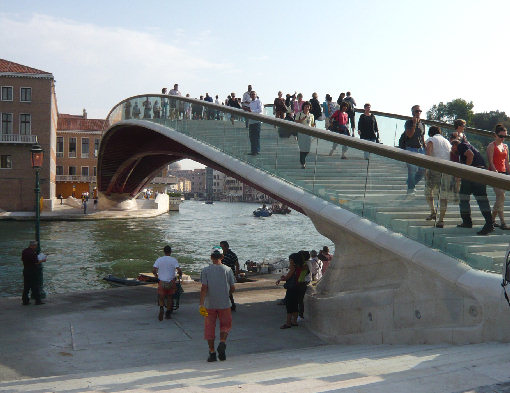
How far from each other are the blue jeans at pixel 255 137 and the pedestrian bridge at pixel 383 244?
18 centimetres

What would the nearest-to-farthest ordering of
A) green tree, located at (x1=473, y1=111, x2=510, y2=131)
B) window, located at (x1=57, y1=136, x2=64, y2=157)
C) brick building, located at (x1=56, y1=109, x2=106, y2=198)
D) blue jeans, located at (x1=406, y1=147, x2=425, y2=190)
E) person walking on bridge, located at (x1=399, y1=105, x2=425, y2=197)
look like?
blue jeans, located at (x1=406, y1=147, x2=425, y2=190)
person walking on bridge, located at (x1=399, y1=105, x2=425, y2=197)
brick building, located at (x1=56, y1=109, x2=106, y2=198)
window, located at (x1=57, y1=136, x2=64, y2=157)
green tree, located at (x1=473, y1=111, x2=510, y2=131)

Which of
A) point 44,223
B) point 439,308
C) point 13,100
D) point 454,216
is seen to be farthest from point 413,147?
point 13,100

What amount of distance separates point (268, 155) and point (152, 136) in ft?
76.6

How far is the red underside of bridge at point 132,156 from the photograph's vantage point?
32.5m

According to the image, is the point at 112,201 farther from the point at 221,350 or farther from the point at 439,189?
the point at 439,189

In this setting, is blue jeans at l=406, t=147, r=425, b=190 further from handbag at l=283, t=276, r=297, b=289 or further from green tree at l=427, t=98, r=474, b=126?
green tree at l=427, t=98, r=474, b=126

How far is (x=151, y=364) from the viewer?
22.5 feet

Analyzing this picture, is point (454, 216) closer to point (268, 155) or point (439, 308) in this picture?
point (439, 308)

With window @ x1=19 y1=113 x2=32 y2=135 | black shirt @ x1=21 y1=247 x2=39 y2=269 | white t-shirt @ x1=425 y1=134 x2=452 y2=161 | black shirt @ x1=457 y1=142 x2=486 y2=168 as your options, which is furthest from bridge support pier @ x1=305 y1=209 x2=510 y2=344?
window @ x1=19 y1=113 x2=32 y2=135

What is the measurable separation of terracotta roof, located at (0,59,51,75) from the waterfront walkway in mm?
39760

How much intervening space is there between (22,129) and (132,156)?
41.0 feet

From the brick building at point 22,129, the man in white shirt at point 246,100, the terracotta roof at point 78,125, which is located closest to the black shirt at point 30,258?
the man in white shirt at point 246,100

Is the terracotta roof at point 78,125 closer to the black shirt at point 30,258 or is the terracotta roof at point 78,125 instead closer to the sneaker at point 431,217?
the black shirt at point 30,258

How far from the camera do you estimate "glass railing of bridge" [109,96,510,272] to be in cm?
678
